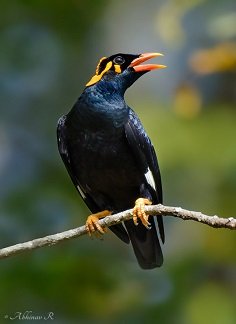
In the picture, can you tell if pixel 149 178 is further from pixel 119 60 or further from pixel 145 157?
pixel 119 60

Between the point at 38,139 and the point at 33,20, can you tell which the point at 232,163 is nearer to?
the point at 38,139

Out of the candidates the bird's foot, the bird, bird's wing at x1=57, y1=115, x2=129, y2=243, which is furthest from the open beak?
the bird's foot

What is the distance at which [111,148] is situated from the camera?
562 centimetres

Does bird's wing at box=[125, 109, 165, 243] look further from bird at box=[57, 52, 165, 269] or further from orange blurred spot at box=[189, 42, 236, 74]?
orange blurred spot at box=[189, 42, 236, 74]

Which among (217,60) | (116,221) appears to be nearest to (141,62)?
(217,60)

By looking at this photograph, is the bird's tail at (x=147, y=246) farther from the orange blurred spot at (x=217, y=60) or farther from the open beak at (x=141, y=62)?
the orange blurred spot at (x=217, y=60)

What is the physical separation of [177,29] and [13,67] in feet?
12.7

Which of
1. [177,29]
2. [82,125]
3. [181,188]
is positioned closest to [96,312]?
[181,188]

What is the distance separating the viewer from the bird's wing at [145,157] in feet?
18.5

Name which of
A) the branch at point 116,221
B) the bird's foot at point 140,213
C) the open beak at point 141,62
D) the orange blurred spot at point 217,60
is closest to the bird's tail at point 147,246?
the bird's foot at point 140,213

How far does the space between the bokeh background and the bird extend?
475mm

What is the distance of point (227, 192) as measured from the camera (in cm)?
644

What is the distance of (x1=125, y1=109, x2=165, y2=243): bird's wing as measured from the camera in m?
5.63

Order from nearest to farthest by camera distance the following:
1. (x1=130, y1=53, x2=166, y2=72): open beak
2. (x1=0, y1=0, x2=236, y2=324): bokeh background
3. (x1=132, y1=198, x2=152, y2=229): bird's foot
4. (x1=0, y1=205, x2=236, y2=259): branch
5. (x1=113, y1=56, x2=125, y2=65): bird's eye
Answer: (x1=0, y1=205, x2=236, y2=259): branch → (x1=132, y1=198, x2=152, y2=229): bird's foot → (x1=130, y1=53, x2=166, y2=72): open beak → (x1=113, y1=56, x2=125, y2=65): bird's eye → (x1=0, y1=0, x2=236, y2=324): bokeh background
